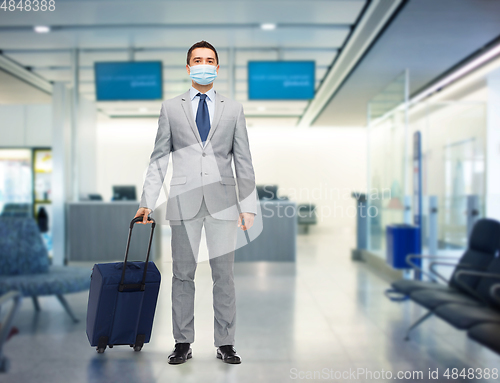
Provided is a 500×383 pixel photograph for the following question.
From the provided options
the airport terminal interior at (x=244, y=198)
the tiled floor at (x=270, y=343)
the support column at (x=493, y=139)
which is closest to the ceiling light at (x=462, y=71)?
the airport terminal interior at (x=244, y=198)

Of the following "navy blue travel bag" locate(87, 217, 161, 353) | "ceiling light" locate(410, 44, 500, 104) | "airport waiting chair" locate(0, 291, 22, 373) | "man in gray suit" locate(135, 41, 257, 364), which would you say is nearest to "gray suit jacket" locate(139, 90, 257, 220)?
"man in gray suit" locate(135, 41, 257, 364)

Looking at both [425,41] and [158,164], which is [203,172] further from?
[425,41]

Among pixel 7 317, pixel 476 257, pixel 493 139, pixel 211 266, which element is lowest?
pixel 476 257

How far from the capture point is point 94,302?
110 cm

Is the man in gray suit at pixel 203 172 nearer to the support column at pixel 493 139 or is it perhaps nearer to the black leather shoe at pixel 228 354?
the black leather shoe at pixel 228 354

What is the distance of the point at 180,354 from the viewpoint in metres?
1.22

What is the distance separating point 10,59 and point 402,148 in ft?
16.9

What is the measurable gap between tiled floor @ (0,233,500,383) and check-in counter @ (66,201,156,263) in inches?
5.3

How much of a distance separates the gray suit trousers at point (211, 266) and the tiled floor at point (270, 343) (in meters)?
0.03

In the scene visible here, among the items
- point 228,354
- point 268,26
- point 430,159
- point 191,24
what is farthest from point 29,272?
point 430,159

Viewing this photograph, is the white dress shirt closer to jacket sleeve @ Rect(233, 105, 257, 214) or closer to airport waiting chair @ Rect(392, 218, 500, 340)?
jacket sleeve @ Rect(233, 105, 257, 214)

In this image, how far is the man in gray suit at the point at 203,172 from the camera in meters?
1.04

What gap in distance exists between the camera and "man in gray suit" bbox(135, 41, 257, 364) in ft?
3.41

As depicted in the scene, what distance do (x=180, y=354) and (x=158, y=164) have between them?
0.60m
